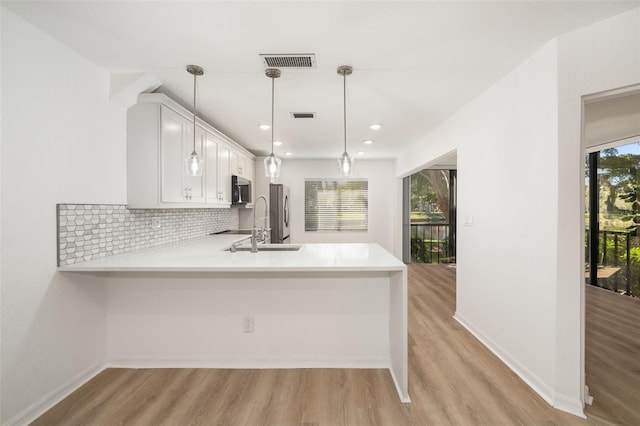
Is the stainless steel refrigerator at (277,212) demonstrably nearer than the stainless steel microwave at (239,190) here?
No

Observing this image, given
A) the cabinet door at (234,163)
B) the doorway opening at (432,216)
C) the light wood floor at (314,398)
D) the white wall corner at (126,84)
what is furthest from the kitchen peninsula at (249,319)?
the doorway opening at (432,216)

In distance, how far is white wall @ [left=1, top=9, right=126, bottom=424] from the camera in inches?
63.6

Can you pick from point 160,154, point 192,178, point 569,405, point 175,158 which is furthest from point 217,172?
point 569,405

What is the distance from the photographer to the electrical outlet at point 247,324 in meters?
2.32

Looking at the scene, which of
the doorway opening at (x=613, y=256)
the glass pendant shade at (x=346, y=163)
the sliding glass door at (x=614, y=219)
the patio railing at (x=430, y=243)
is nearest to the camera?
the doorway opening at (x=613, y=256)

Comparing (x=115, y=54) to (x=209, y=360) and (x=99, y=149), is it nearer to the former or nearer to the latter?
(x=99, y=149)

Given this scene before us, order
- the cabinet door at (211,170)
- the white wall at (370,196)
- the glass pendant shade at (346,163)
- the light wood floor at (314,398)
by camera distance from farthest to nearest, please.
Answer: the white wall at (370,196) < the cabinet door at (211,170) < the glass pendant shade at (346,163) < the light wood floor at (314,398)

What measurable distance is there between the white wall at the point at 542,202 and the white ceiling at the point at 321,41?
176 millimetres

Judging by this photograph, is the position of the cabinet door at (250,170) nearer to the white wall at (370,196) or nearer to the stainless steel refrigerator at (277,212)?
the stainless steel refrigerator at (277,212)

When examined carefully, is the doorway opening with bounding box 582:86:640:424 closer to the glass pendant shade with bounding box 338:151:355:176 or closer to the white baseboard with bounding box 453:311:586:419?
the white baseboard with bounding box 453:311:586:419

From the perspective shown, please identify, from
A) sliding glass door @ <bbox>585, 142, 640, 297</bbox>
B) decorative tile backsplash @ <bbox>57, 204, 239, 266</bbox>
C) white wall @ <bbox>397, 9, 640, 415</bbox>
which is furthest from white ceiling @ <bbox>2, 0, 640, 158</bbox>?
sliding glass door @ <bbox>585, 142, 640, 297</bbox>

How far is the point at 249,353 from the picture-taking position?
2330 mm

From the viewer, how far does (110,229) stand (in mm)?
2316

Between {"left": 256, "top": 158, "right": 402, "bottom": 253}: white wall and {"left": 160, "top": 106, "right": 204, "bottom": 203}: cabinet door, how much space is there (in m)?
3.24
